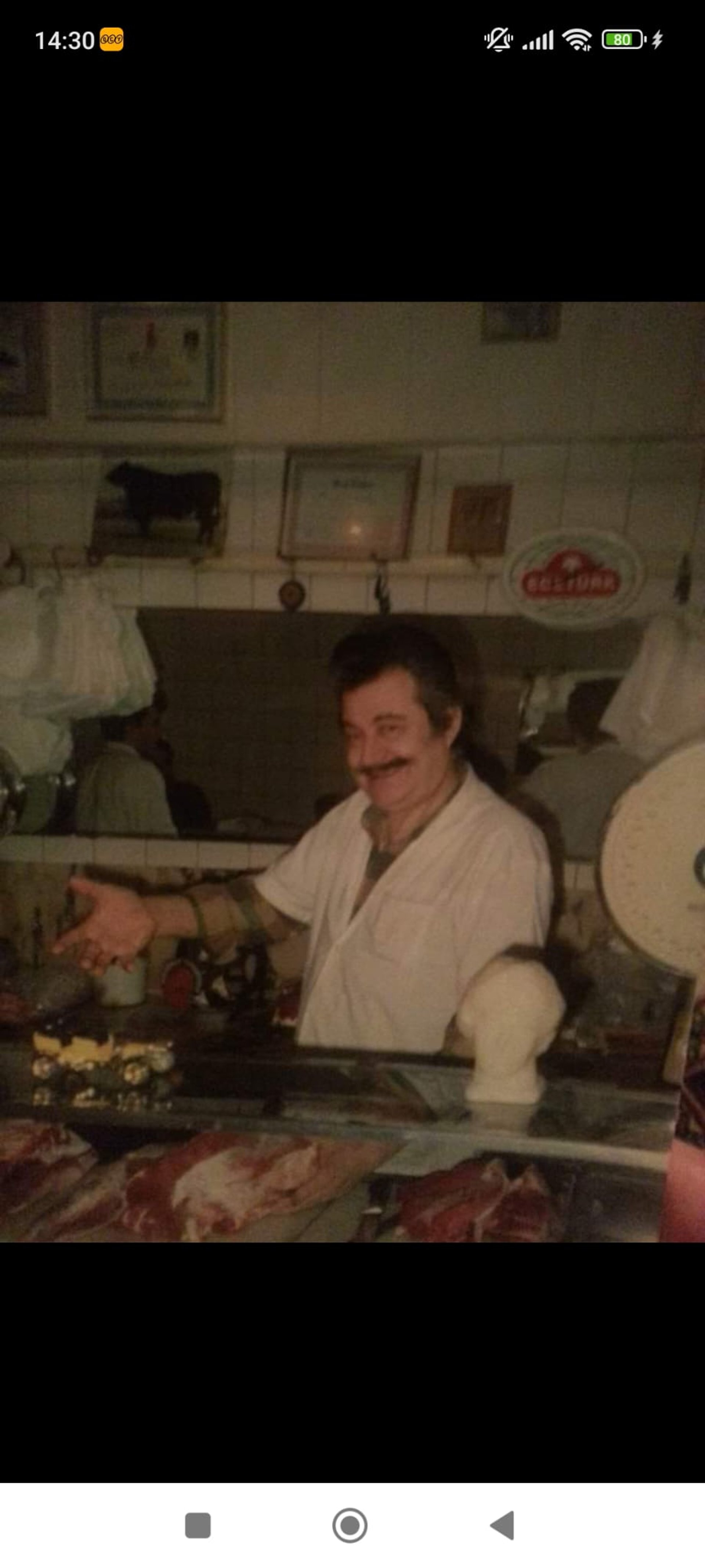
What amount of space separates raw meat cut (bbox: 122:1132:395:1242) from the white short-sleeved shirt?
0.10 meters

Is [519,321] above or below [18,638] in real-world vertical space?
Answer: above

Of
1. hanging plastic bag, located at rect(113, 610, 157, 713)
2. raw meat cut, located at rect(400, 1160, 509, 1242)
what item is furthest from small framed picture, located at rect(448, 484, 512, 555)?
raw meat cut, located at rect(400, 1160, 509, 1242)

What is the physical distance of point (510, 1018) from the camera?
0.68 metres

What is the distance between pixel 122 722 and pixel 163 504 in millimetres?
152

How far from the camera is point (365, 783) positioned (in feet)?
2.24

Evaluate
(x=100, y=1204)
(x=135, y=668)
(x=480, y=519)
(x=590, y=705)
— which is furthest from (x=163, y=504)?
(x=100, y=1204)

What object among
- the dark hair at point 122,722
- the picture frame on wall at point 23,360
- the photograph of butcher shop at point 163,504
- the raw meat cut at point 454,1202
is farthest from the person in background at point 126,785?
the raw meat cut at point 454,1202
